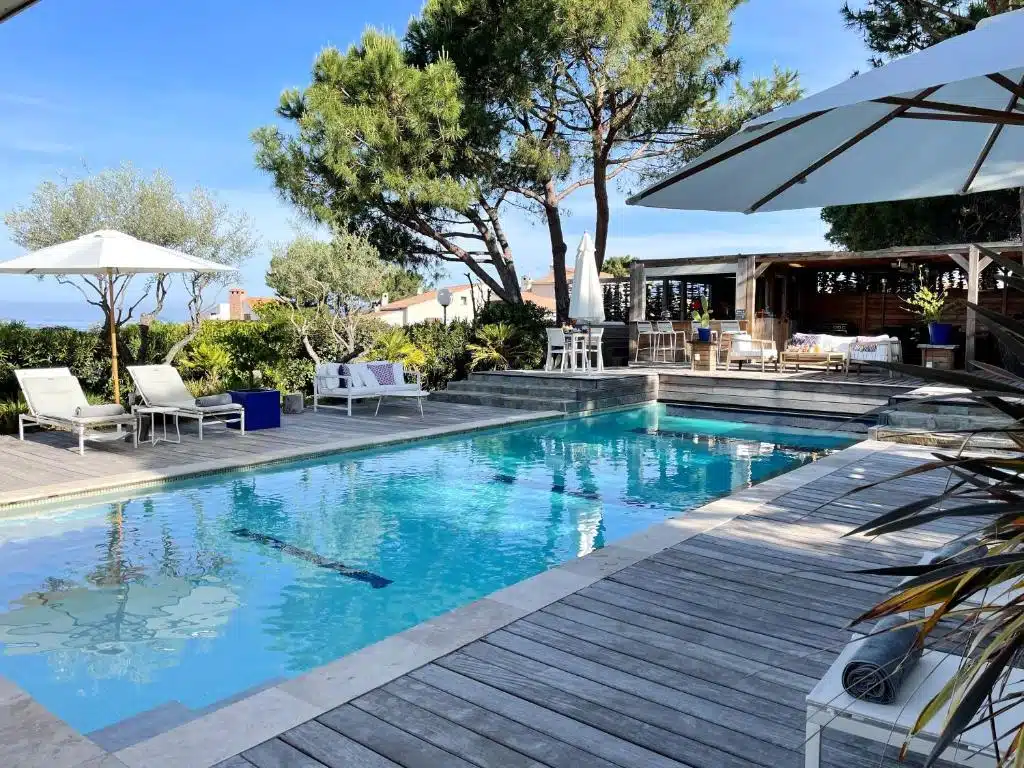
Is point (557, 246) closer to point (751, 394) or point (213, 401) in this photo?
point (751, 394)

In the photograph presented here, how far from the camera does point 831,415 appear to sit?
38.5 feet

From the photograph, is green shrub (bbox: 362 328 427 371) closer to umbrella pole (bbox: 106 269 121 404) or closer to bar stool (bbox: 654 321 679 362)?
umbrella pole (bbox: 106 269 121 404)

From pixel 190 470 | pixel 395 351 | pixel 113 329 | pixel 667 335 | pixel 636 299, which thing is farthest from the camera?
pixel 667 335

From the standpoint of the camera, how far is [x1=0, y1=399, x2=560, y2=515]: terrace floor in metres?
6.45

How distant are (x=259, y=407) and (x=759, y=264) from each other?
10869 mm

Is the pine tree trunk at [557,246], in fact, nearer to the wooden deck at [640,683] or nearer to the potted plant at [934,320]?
the potted plant at [934,320]

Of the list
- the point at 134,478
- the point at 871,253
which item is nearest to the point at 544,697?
the point at 134,478

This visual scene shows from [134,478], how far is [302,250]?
583 cm

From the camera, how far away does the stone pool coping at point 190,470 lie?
5953 millimetres

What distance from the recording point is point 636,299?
16.8 meters

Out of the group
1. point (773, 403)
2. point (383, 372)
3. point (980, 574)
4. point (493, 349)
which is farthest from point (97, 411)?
point (773, 403)

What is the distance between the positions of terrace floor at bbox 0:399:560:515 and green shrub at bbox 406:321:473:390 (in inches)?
103

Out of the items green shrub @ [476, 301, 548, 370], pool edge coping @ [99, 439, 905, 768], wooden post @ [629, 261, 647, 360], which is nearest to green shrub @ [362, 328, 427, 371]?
green shrub @ [476, 301, 548, 370]

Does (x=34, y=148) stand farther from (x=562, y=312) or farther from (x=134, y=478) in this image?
(x=134, y=478)
